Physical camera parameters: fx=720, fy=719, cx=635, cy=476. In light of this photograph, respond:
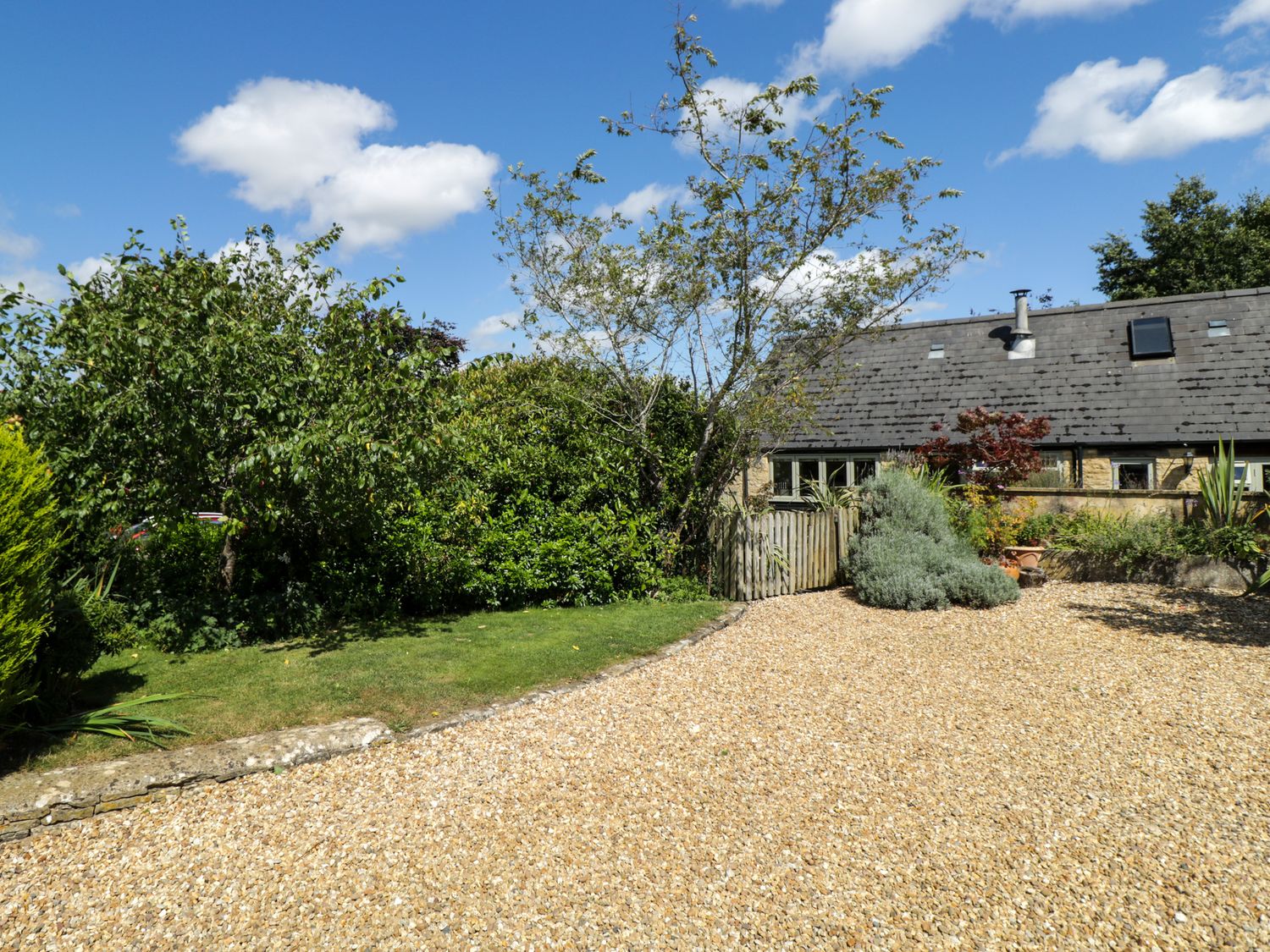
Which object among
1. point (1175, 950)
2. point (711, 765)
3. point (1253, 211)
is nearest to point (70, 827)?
point (711, 765)

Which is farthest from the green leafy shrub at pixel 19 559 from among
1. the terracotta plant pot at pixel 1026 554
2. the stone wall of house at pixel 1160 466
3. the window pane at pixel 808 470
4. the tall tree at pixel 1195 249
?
the tall tree at pixel 1195 249

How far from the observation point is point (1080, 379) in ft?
56.3

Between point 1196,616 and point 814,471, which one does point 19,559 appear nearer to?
point 1196,616

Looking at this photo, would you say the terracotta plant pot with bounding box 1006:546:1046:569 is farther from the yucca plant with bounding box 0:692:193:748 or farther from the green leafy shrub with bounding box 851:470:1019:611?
the yucca plant with bounding box 0:692:193:748

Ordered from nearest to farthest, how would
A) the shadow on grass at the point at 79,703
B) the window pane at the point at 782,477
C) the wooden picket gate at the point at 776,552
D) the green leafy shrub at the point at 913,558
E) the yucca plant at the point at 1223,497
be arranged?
the shadow on grass at the point at 79,703 < the green leafy shrub at the point at 913,558 < the wooden picket gate at the point at 776,552 < the yucca plant at the point at 1223,497 < the window pane at the point at 782,477

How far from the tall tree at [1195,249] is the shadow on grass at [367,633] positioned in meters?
34.1

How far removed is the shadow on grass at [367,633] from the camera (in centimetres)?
800

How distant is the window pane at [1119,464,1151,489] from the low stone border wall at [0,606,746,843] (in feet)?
49.6

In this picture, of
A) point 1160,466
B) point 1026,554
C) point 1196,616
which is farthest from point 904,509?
point 1160,466

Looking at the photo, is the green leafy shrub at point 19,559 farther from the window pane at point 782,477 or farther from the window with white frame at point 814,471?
the window pane at point 782,477

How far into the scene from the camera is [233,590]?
8.98 meters

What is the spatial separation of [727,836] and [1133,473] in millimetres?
15148

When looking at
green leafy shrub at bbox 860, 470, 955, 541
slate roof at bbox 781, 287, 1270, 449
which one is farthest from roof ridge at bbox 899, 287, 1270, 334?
green leafy shrub at bbox 860, 470, 955, 541

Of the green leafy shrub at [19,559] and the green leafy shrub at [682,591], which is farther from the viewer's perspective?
the green leafy shrub at [682,591]
